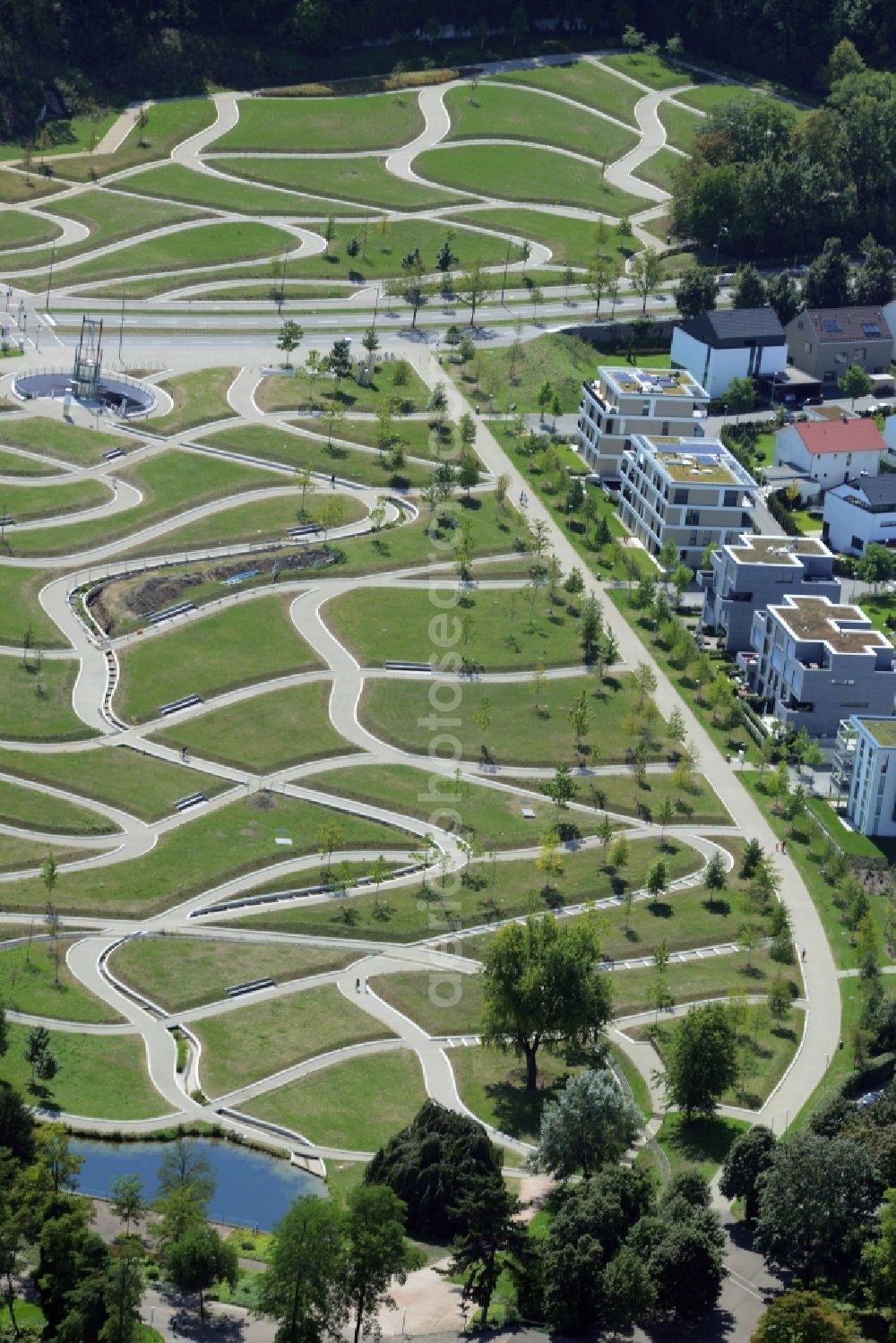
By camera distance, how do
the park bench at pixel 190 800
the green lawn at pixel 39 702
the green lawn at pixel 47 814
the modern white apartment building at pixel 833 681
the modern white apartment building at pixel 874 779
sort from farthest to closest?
the modern white apartment building at pixel 833 681 → the green lawn at pixel 39 702 → the modern white apartment building at pixel 874 779 → the park bench at pixel 190 800 → the green lawn at pixel 47 814

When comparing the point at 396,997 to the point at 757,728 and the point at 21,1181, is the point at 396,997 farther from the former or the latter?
the point at 757,728

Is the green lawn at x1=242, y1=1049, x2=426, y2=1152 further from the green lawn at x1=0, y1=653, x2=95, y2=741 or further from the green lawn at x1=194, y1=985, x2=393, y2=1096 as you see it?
the green lawn at x1=0, y1=653, x2=95, y2=741

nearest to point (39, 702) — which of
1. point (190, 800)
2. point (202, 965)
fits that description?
point (190, 800)

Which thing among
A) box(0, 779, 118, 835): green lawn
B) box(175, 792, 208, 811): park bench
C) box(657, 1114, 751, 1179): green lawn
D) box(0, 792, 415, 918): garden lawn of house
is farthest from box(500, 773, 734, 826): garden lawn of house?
box(657, 1114, 751, 1179): green lawn

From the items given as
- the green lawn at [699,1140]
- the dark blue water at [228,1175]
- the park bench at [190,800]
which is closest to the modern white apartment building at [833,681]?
the park bench at [190,800]

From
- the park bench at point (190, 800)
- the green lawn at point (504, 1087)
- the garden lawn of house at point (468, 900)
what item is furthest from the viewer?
the park bench at point (190, 800)

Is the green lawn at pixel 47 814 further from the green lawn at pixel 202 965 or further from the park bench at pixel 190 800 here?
the green lawn at pixel 202 965
